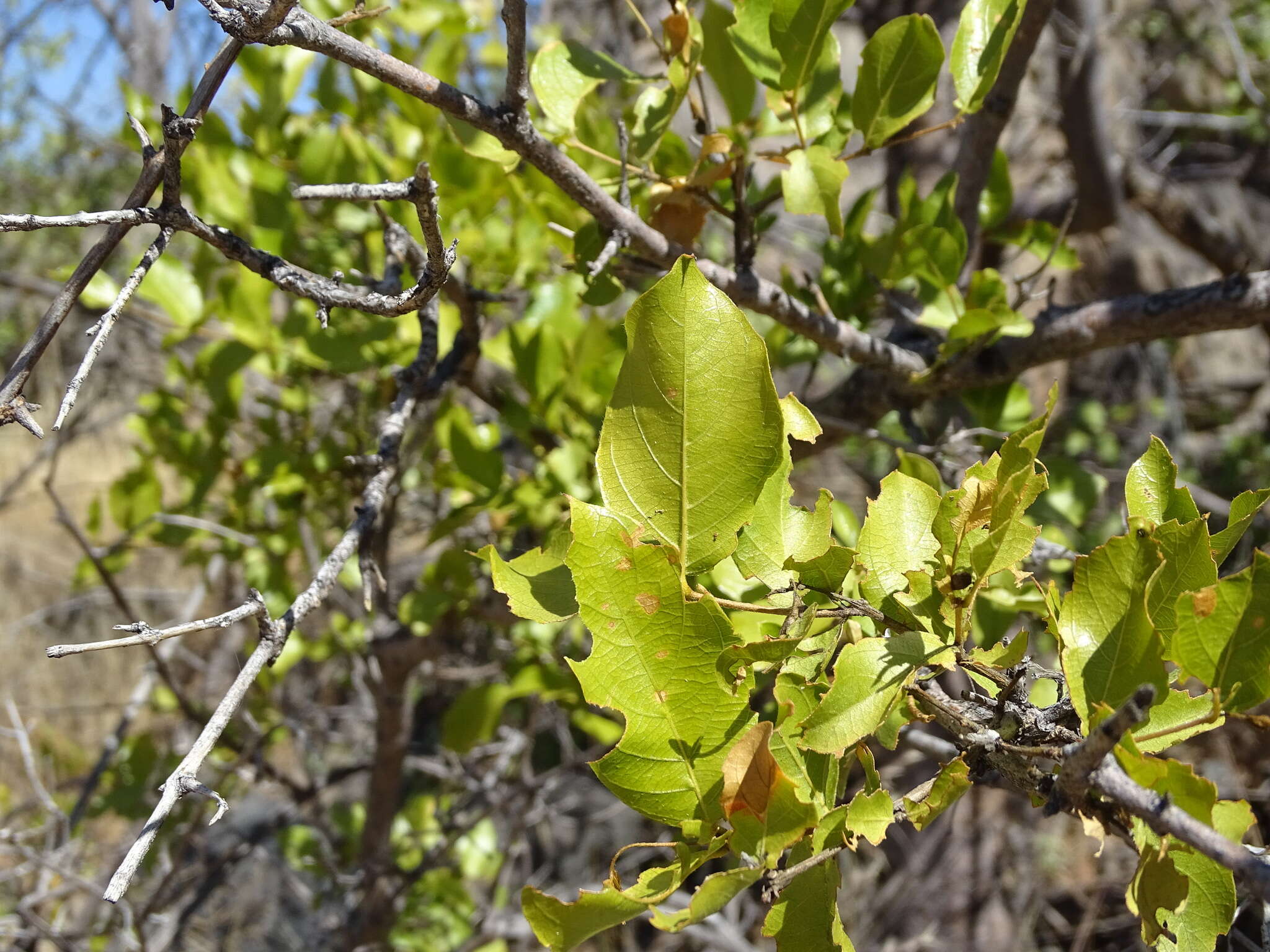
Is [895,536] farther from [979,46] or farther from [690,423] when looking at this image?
[979,46]

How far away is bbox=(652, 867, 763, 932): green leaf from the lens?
0.42 m

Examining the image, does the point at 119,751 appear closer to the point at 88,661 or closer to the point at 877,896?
the point at 877,896

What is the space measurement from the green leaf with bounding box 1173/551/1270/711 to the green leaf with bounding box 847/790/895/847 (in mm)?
173

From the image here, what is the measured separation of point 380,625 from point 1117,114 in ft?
7.92

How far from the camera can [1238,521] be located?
1.76ft

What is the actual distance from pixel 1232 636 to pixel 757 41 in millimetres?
655

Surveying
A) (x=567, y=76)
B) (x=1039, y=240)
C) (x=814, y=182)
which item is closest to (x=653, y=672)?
(x=814, y=182)

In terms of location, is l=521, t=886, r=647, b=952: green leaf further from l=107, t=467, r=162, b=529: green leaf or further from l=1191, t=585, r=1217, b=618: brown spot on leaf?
l=107, t=467, r=162, b=529: green leaf

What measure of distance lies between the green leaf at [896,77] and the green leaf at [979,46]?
1.3 inches

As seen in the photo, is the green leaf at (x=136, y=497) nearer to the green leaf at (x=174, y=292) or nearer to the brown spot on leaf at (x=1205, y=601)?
the green leaf at (x=174, y=292)

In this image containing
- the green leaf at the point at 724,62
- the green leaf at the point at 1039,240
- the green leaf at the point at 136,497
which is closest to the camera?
the green leaf at the point at 724,62

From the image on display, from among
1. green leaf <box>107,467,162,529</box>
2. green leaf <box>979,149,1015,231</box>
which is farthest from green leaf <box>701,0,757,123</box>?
green leaf <box>107,467,162,529</box>

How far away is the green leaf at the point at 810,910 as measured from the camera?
0.50 metres

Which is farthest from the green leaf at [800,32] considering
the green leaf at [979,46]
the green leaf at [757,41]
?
the green leaf at [979,46]
